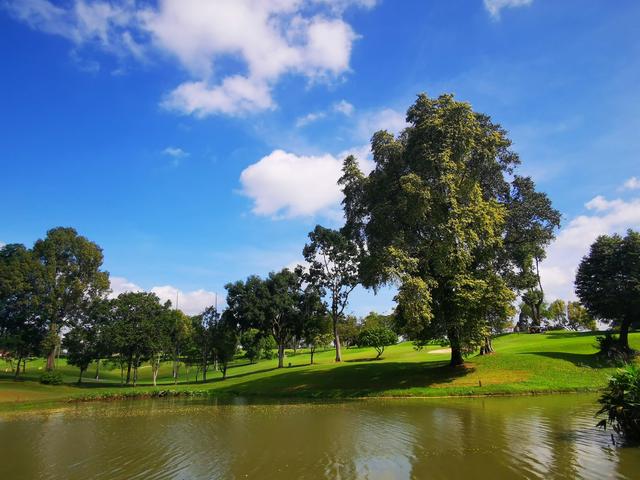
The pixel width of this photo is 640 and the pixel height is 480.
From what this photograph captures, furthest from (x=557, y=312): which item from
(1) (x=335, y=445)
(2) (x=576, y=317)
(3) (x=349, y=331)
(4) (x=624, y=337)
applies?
(1) (x=335, y=445)

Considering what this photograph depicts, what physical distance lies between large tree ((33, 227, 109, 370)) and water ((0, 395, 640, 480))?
4608cm

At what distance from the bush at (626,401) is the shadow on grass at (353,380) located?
61.4 feet

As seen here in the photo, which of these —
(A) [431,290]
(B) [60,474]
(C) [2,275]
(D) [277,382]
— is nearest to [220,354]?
(D) [277,382]

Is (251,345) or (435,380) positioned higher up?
(251,345)

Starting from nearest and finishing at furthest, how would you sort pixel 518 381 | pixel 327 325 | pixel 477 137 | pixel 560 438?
pixel 560 438 → pixel 518 381 → pixel 477 137 → pixel 327 325

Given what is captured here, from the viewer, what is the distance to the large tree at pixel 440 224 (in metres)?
32.2


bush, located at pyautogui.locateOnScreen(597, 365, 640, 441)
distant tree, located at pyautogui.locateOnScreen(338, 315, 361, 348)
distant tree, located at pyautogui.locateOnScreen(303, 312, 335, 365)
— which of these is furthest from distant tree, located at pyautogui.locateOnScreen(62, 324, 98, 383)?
bush, located at pyautogui.locateOnScreen(597, 365, 640, 441)

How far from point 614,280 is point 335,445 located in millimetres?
33751

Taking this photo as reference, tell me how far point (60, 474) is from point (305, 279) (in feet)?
171

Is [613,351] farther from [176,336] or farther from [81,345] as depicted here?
[81,345]

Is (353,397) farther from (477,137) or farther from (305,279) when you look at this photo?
(305,279)

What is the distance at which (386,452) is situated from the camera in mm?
14570

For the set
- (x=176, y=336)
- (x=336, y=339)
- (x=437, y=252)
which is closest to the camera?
(x=437, y=252)

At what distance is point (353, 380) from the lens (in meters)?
39.0
